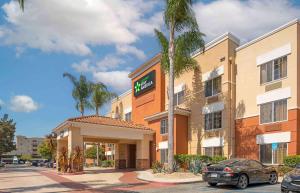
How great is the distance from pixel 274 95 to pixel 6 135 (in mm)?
62263

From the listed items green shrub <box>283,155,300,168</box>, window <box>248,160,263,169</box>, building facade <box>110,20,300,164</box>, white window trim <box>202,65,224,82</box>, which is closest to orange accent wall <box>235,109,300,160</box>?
building facade <box>110,20,300,164</box>

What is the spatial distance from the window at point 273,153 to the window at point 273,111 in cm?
164

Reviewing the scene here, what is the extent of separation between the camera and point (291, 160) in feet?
77.4

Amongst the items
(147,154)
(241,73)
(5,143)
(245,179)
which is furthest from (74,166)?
(5,143)

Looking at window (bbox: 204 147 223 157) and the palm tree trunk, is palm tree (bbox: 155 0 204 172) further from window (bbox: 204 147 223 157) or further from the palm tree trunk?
window (bbox: 204 147 223 157)

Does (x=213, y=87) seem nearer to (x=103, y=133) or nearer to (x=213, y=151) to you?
(x=213, y=151)

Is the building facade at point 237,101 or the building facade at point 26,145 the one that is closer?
the building facade at point 237,101

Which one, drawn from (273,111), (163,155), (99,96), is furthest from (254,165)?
(99,96)

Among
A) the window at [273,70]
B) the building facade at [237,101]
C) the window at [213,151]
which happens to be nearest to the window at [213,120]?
the building facade at [237,101]

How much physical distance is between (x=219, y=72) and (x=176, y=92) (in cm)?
722

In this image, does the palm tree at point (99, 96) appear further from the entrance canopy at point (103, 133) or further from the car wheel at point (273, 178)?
the car wheel at point (273, 178)

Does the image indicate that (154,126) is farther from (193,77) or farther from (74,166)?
(74,166)

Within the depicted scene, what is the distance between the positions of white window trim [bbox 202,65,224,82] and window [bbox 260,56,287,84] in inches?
151

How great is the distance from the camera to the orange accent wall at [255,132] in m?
24.6
